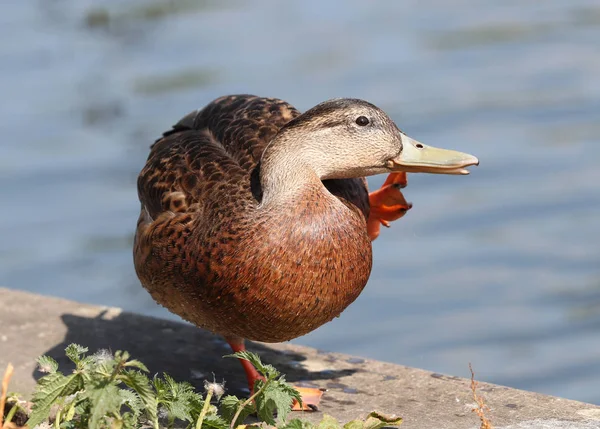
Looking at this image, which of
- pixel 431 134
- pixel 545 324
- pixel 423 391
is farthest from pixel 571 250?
pixel 423 391

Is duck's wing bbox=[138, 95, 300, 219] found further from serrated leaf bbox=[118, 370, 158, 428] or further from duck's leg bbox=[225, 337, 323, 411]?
serrated leaf bbox=[118, 370, 158, 428]

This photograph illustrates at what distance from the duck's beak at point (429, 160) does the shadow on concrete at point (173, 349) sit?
1.03 m

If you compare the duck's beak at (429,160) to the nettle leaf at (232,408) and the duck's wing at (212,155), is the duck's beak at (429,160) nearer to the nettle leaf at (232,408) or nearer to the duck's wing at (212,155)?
the duck's wing at (212,155)

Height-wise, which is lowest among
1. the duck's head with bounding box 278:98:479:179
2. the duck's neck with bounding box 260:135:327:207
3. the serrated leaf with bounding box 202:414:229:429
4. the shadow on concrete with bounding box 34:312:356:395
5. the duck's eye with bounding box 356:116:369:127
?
the serrated leaf with bounding box 202:414:229:429

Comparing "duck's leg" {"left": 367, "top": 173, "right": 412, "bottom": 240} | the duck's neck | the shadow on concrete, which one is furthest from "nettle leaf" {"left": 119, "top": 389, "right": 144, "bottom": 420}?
"duck's leg" {"left": 367, "top": 173, "right": 412, "bottom": 240}

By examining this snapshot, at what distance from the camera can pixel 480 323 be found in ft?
24.5

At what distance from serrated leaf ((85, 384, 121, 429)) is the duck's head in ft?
4.71

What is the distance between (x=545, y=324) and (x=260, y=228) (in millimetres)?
3674

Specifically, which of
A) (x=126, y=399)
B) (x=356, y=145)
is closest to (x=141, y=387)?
(x=126, y=399)

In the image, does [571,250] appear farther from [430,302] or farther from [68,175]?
[68,175]

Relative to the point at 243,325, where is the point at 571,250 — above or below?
above

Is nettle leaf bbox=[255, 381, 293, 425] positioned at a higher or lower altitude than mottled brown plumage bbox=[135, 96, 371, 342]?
lower

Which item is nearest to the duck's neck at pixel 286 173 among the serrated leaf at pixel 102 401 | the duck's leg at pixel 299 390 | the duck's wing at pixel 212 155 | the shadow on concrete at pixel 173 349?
the duck's wing at pixel 212 155

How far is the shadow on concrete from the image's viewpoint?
499cm
